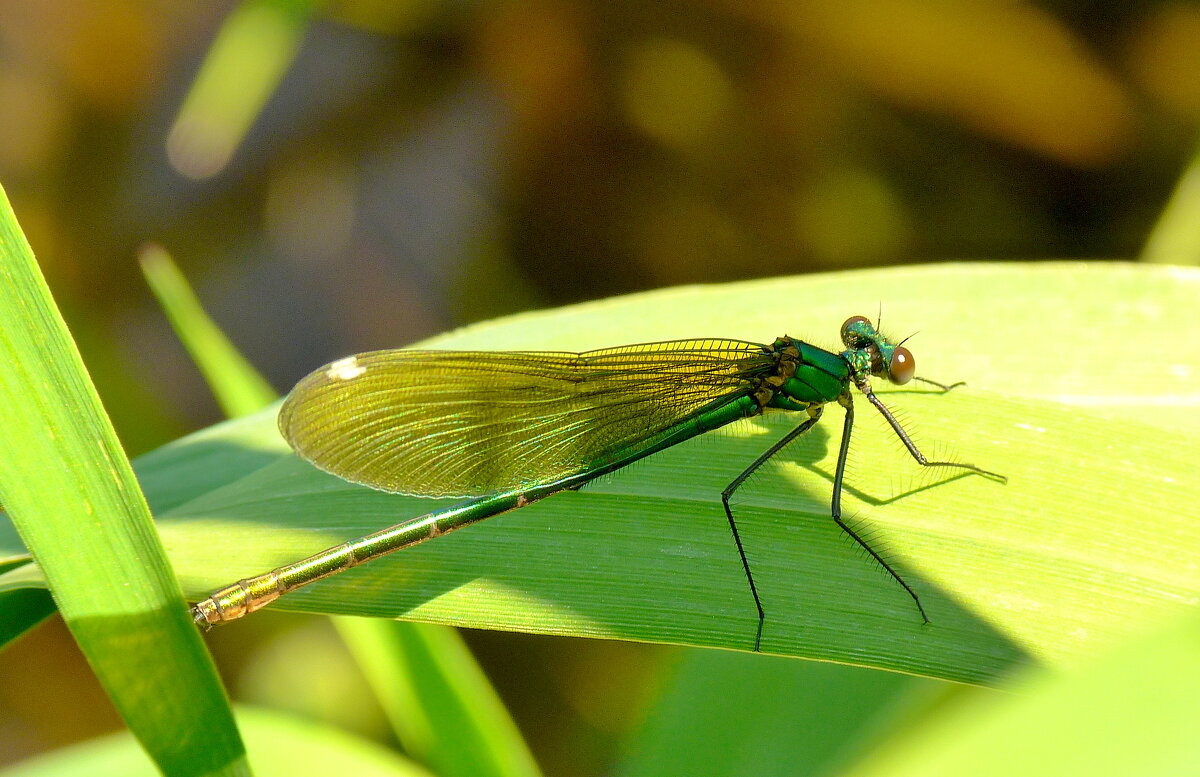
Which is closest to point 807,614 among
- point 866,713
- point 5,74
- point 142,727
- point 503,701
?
point 866,713

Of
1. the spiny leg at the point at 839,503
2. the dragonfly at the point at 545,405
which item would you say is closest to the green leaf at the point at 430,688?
the dragonfly at the point at 545,405

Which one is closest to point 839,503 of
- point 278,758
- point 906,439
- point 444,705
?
point 906,439

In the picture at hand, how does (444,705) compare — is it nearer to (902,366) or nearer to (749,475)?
(749,475)

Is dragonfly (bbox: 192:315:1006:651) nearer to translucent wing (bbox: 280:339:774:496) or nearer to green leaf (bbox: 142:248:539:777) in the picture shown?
translucent wing (bbox: 280:339:774:496)

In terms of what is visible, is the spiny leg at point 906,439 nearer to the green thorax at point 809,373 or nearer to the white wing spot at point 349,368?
the green thorax at point 809,373

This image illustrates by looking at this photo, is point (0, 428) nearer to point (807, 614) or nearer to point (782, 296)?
point (807, 614)
